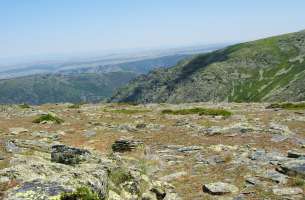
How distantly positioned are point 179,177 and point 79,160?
566cm

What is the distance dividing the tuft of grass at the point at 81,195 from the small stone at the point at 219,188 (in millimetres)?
6589

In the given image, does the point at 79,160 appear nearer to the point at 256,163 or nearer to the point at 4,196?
the point at 4,196

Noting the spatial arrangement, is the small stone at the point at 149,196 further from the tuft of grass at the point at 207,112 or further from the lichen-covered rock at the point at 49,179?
the tuft of grass at the point at 207,112

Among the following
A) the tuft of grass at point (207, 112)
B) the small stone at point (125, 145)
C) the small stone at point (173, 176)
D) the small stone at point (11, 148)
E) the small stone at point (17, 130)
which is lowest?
the tuft of grass at point (207, 112)

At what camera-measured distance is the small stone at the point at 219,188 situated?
1712 centimetres

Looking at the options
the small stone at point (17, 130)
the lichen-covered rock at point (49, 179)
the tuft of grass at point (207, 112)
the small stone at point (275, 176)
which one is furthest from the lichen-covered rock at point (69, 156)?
the tuft of grass at point (207, 112)

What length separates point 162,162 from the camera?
23.2 metres

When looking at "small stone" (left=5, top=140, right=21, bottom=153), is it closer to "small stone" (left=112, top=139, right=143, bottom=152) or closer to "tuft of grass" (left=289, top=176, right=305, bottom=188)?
"small stone" (left=112, top=139, right=143, bottom=152)

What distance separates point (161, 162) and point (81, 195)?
1172 cm

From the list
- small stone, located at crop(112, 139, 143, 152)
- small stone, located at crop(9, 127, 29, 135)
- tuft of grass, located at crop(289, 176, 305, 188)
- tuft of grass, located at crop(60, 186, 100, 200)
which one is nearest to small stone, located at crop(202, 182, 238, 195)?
tuft of grass, located at crop(289, 176, 305, 188)

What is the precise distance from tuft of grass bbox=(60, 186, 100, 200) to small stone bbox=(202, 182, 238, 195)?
21.6 ft

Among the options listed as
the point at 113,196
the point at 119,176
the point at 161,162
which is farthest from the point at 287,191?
the point at 161,162

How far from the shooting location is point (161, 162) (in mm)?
23141

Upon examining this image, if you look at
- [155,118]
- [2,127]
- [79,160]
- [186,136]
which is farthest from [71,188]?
[155,118]
